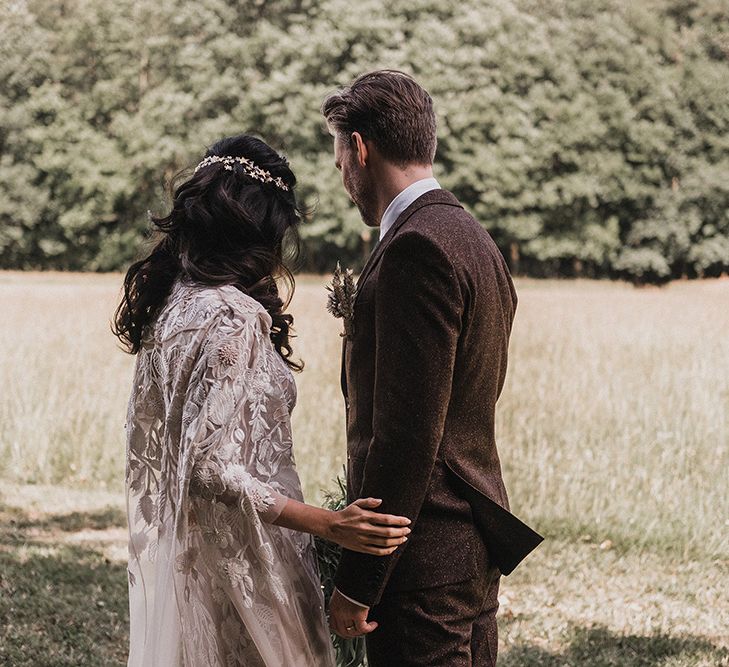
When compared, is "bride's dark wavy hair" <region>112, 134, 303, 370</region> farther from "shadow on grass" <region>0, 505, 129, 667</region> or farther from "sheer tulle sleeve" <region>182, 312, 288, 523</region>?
"shadow on grass" <region>0, 505, 129, 667</region>

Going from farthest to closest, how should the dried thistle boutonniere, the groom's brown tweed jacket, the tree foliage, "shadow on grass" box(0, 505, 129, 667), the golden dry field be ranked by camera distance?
the tree foliage < the golden dry field < "shadow on grass" box(0, 505, 129, 667) < the dried thistle boutonniere < the groom's brown tweed jacket

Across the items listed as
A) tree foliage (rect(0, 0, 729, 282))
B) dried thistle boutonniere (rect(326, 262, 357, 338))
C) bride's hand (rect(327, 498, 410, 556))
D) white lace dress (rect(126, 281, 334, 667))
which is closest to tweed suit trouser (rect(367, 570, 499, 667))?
bride's hand (rect(327, 498, 410, 556))

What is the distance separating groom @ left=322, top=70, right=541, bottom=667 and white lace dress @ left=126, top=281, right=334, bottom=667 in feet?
0.69

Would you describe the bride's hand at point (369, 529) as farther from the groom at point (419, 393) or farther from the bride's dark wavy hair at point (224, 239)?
the bride's dark wavy hair at point (224, 239)

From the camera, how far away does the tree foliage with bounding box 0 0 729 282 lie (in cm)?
4625

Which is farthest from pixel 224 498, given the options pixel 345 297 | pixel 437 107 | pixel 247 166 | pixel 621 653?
pixel 437 107

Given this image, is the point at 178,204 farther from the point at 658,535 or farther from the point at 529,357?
the point at 529,357

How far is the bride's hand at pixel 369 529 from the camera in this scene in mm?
2379

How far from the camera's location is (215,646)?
2643 millimetres

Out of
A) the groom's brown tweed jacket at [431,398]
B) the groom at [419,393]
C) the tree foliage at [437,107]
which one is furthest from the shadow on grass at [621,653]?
the tree foliage at [437,107]

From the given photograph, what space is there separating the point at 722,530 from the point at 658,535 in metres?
0.44

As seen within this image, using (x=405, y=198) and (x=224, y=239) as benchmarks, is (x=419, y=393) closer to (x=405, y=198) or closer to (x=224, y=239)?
(x=405, y=198)

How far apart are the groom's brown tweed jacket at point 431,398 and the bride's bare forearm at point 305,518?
10 cm

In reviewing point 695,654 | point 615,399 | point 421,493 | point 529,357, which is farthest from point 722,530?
point 529,357
